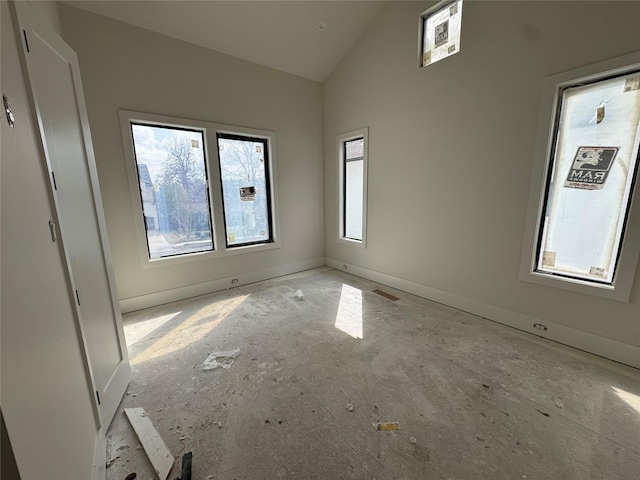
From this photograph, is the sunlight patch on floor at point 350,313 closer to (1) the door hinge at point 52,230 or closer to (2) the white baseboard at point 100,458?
(2) the white baseboard at point 100,458

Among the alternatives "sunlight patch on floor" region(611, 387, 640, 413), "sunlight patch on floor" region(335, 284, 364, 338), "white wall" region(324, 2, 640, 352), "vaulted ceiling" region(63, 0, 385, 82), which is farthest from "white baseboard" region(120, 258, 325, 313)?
"sunlight patch on floor" region(611, 387, 640, 413)

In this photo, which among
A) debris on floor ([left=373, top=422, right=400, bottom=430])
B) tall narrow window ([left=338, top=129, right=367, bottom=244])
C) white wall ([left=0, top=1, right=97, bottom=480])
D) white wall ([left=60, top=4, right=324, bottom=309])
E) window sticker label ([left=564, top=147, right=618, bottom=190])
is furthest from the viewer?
tall narrow window ([left=338, top=129, right=367, bottom=244])

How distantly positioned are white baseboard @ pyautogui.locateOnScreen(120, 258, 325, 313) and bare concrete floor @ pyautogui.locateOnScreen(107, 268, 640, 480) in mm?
371

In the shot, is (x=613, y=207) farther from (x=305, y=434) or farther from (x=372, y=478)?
(x=305, y=434)

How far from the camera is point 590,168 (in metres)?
2.09

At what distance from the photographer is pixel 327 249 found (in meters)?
4.84

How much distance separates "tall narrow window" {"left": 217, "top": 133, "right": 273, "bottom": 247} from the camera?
3631 mm

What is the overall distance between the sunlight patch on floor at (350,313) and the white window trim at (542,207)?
1732 millimetres

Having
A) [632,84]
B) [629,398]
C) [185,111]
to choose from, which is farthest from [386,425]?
[185,111]

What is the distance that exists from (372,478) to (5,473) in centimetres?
139

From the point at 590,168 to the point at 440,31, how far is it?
2.17 meters

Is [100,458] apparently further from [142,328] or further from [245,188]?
[245,188]

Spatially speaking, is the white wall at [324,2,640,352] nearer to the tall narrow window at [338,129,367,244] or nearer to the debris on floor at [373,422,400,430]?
the tall narrow window at [338,129,367,244]

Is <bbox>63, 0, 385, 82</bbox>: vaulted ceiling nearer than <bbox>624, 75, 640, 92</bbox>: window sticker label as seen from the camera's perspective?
No
